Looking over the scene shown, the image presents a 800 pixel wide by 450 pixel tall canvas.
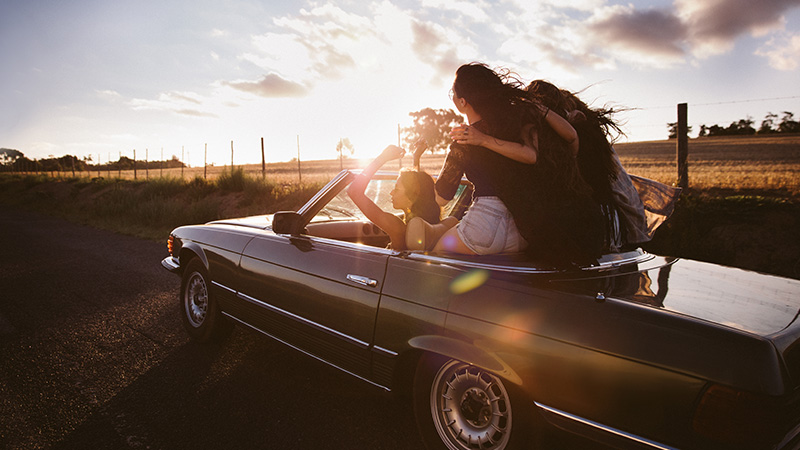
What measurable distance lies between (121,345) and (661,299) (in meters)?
3.89

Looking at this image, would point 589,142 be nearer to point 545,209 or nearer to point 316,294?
point 545,209

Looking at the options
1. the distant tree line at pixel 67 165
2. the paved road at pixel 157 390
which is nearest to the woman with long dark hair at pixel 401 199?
the paved road at pixel 157 390

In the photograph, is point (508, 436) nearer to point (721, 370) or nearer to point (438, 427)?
point (438, 427)

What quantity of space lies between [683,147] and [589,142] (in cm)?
691

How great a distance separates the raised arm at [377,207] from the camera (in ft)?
8.14

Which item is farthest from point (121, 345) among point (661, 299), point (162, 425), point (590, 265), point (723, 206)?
point (723, 206)

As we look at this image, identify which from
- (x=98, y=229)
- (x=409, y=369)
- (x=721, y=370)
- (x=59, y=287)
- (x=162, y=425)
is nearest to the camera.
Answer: (x=721, y=370)

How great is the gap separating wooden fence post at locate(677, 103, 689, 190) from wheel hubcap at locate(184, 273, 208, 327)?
769 centimetres

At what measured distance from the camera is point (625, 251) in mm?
2607

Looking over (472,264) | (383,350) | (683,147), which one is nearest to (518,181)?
(472,264)

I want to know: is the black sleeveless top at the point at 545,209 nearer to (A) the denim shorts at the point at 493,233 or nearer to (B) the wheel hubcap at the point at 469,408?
(A) the denim shorts at the point at 493,233

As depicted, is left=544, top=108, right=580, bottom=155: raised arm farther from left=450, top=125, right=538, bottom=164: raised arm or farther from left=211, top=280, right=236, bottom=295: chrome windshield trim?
left=211, top=280, right=236, bottom=295: chrome windshield trim

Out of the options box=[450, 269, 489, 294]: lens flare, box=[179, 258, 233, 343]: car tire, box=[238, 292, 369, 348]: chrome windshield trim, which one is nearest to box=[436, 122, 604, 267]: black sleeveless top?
box=[450, 269, 489, 294]: lens flare

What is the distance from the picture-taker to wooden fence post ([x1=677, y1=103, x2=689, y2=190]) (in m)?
7.76
